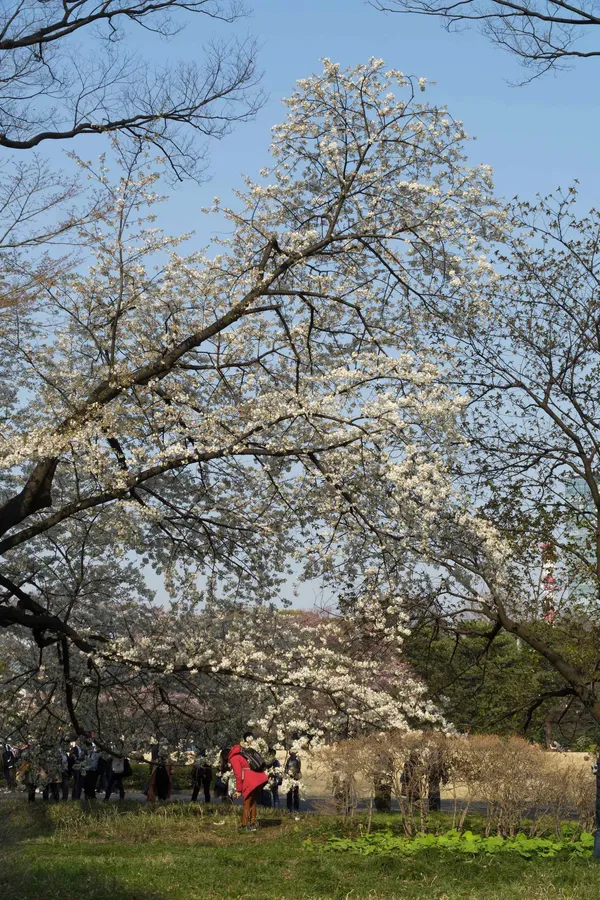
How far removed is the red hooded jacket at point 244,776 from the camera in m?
12.6

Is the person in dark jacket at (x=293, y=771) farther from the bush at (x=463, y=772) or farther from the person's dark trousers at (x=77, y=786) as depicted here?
the person's dark trousers at (x=77, y=786)

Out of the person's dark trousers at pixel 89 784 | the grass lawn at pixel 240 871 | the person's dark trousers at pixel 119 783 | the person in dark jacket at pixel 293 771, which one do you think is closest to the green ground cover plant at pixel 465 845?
the grass lawn at pixel 240 871

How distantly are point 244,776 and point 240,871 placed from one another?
3099 mm

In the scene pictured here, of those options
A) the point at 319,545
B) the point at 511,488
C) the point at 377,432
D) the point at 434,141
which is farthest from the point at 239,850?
the point at 434,141

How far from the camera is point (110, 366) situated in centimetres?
1029

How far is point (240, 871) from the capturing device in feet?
31.4

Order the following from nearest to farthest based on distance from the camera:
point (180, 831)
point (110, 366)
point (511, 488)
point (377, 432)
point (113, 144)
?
point (377, 432) < point (110, 366) < point (113, 144) < point (180, 831) < point (511, 488)

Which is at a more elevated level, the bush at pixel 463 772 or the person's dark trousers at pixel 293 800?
the bush at pixel 463 772

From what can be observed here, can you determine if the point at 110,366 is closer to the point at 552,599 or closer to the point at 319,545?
the point at 319,545

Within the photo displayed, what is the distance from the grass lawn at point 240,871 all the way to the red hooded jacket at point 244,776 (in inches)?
24.5

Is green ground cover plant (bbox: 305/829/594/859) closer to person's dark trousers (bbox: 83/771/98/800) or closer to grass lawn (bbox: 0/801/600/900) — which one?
grass lawn (bbox: 0/801/600/900)

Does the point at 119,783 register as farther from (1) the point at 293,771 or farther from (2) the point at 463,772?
(2) the point at 463,772

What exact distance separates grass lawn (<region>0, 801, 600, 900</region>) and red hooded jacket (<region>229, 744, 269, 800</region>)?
0.62 meters

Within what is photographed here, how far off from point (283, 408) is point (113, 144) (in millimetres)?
4116
